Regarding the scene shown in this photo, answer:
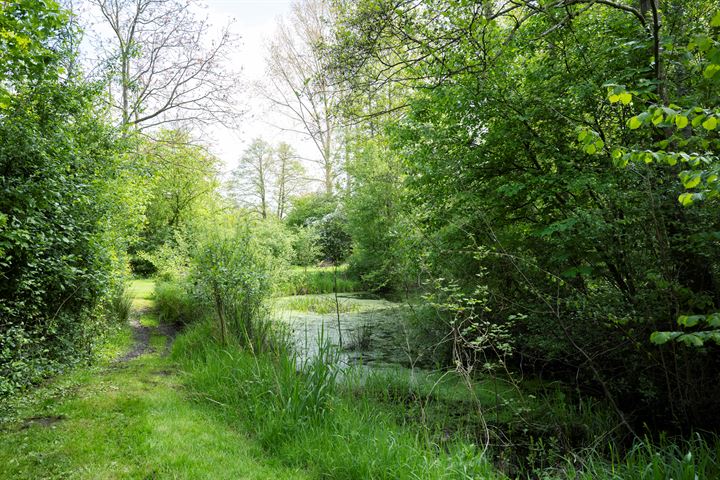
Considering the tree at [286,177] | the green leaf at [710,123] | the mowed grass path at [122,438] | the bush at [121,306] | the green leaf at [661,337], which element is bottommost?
the mowed grass path at [122,438]

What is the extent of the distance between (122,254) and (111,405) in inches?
138

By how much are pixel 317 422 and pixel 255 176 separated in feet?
95.0

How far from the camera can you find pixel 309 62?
18703 millimetres

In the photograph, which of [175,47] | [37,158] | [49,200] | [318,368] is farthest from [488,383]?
[175,47]

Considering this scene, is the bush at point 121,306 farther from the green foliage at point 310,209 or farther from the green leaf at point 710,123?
the green foliage at point 310,209

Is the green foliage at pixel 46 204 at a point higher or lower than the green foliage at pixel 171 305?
higher

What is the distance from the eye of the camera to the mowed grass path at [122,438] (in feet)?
9.38

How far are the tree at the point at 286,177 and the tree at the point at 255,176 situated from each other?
619mm

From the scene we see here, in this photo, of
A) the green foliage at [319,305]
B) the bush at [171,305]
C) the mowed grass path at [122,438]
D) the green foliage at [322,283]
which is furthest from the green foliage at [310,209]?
the mowed grass path at [122,438]

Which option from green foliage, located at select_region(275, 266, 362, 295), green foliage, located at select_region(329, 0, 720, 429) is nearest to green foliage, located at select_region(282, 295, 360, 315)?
green foliage, located at select_region(275, 266, 362, 295)

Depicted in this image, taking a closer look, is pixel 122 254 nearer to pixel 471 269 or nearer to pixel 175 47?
pixel 471 269

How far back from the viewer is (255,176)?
3055 centimetres

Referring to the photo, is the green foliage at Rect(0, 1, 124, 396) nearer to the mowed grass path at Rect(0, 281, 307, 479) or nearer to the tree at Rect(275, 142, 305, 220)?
the mowed grass path at Rect(0, 281, 307, 479)

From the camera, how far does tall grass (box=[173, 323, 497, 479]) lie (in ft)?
8.93
